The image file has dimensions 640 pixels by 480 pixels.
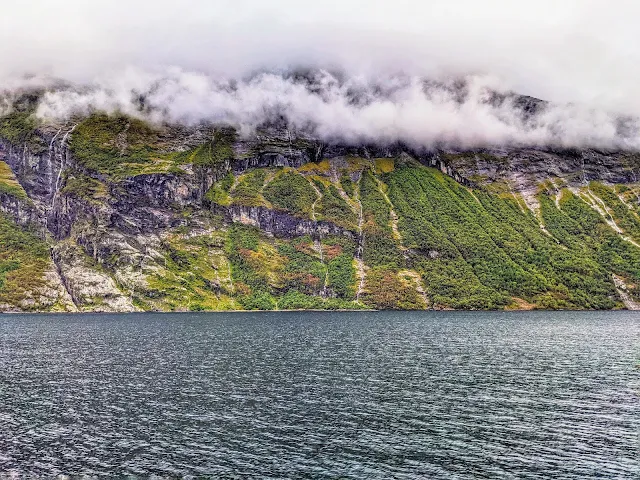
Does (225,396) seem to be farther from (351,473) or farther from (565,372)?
(565,372)

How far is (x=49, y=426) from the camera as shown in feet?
220

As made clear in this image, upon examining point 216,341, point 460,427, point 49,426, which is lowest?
point 216,341

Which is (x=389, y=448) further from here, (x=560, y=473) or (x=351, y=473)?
(x=560, y=473)

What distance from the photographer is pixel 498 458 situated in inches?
2181

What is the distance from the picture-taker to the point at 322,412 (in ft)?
244

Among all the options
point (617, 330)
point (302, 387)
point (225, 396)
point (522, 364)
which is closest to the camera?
point (225, 396)

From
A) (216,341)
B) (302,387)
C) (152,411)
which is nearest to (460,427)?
(302,387)

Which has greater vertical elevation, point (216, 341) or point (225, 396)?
point (225, 396)

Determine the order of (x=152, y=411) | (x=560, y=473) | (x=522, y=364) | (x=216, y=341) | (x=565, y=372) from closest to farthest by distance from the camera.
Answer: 1. (x=560, y=473)
2. (x=152, y=411)
3. (x=565, y=372)
4. (x=522, y=364)
5. (x=216, y=341)

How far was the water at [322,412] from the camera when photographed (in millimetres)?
54125

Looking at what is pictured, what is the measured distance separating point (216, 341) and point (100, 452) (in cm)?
10228

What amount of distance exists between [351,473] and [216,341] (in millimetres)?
112926

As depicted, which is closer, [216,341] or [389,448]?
[389,448]

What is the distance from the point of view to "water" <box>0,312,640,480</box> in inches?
2131
